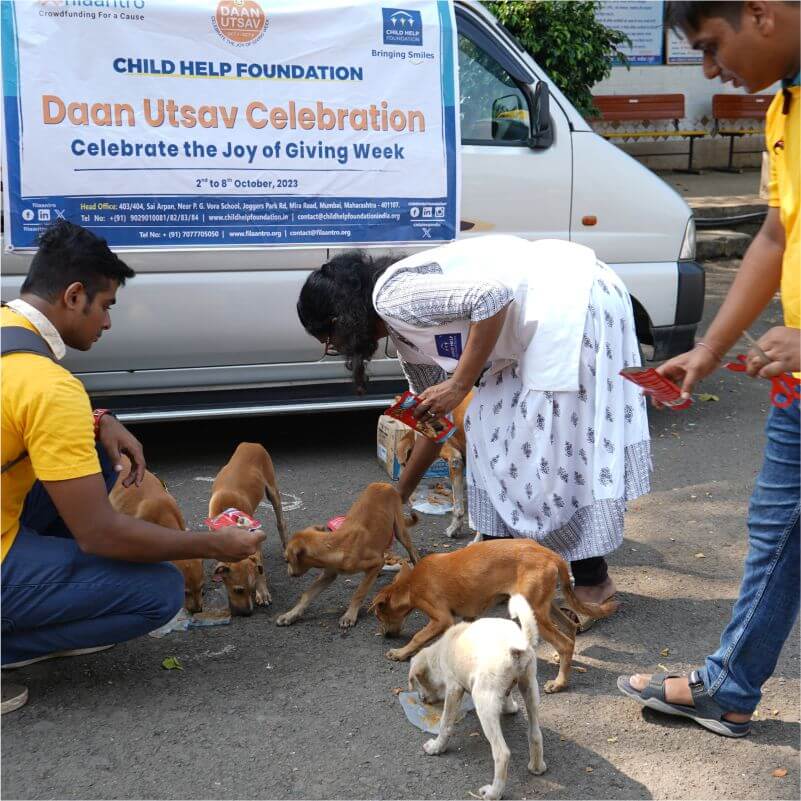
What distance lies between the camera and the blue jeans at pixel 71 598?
10.3 feet

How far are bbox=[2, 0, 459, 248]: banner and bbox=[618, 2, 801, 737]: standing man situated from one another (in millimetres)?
2746

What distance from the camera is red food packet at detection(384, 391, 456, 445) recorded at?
3.62 meters

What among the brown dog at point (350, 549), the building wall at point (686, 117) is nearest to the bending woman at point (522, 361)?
the brown dog at point (350, 549)

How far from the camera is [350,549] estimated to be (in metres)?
3.94

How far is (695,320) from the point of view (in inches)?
241

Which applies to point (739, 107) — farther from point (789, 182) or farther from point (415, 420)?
point (789, 182)

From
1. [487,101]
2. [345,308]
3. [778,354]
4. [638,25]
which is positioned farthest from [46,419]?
[638,25]

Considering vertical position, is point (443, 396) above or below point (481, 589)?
above

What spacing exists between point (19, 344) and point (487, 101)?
→ 3.36 m

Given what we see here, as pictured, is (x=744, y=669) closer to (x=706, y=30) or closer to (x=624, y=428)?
(x=624, y=428)

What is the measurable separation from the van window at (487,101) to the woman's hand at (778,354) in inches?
133

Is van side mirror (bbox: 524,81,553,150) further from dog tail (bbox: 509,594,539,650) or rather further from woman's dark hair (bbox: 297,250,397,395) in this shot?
dog tail (bbox: 509,594,539,650)

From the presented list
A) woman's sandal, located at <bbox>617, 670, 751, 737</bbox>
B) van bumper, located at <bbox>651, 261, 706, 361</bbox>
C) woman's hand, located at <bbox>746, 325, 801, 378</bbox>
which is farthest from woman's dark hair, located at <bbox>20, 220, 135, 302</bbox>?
van bumper, located at <bbox>651, 261, 706, 361</bbox>

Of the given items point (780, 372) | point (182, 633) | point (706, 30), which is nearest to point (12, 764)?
point (182, 633)
